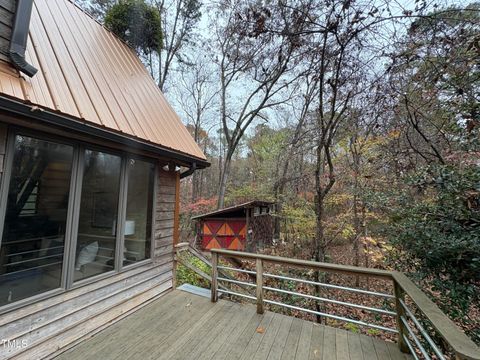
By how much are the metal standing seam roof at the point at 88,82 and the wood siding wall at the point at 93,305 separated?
92 cm

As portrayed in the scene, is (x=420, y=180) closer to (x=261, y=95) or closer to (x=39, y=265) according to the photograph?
(x=39, y=265)

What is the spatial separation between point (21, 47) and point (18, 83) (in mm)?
406

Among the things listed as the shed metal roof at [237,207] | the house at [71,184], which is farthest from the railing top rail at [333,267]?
the shed metal roof at [237,207]

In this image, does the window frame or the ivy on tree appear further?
the ivy on tree

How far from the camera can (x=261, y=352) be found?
217cm

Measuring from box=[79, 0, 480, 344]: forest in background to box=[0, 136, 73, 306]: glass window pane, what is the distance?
4.00 metres

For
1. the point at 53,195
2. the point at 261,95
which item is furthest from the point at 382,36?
the point at 261,95

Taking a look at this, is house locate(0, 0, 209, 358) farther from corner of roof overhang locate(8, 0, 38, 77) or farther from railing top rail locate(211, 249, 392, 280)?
railing top rail locate(211, 249, 392, 280)

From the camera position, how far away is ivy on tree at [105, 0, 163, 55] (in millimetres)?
4953

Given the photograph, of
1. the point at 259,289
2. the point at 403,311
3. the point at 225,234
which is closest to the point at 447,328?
the point at 403,311

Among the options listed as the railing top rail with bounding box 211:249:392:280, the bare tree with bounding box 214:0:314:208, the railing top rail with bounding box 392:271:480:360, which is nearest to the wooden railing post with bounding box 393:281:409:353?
the railing top rail with bounding box 211:249:392:280

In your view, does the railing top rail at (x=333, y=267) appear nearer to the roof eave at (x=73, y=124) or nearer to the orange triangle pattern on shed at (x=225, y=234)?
the roof eave at (x=73, y=124)

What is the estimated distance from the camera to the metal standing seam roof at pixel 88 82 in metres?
2.05

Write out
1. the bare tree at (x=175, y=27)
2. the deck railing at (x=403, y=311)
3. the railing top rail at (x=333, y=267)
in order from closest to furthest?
the deck railing at (x=403, y=311), the railing top rail at (x=333, y=267), the bare tree at (x=175, y=27)
